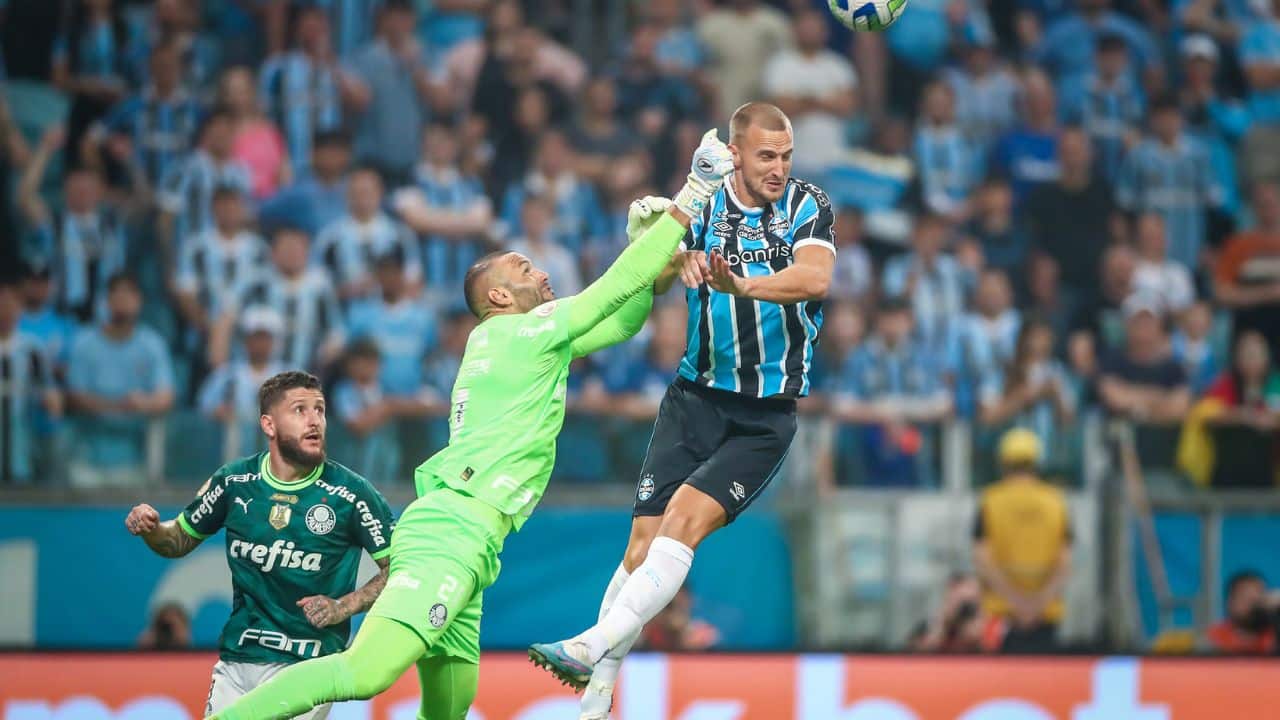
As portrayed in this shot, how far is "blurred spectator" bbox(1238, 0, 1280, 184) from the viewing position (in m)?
14.5

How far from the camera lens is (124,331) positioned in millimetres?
11758

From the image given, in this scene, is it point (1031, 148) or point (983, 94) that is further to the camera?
point (983, 94)

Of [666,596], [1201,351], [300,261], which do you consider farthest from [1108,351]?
[666,596]

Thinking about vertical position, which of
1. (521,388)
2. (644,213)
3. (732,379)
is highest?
(644,213)

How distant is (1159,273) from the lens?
13.4 m

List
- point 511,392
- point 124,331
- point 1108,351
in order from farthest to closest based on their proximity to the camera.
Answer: point 1108,351 < point 124,331 < point 511,392

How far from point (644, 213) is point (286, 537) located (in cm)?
192

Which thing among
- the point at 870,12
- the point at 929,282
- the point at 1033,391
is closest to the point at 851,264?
the point at 929,282

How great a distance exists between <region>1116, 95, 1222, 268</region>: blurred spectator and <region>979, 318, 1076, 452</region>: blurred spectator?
1835 millimetres

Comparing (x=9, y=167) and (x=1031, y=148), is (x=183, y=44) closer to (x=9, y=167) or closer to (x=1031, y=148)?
(x=9, y=167)

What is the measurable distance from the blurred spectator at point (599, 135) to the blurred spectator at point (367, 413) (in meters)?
2.61

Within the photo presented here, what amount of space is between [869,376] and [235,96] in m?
5.34

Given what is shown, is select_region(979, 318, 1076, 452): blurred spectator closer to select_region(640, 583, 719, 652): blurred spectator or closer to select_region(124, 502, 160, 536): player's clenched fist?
select_region(640, 583, 719, 652): blurred spectator

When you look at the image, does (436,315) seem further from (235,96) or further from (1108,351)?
(1108,351)
